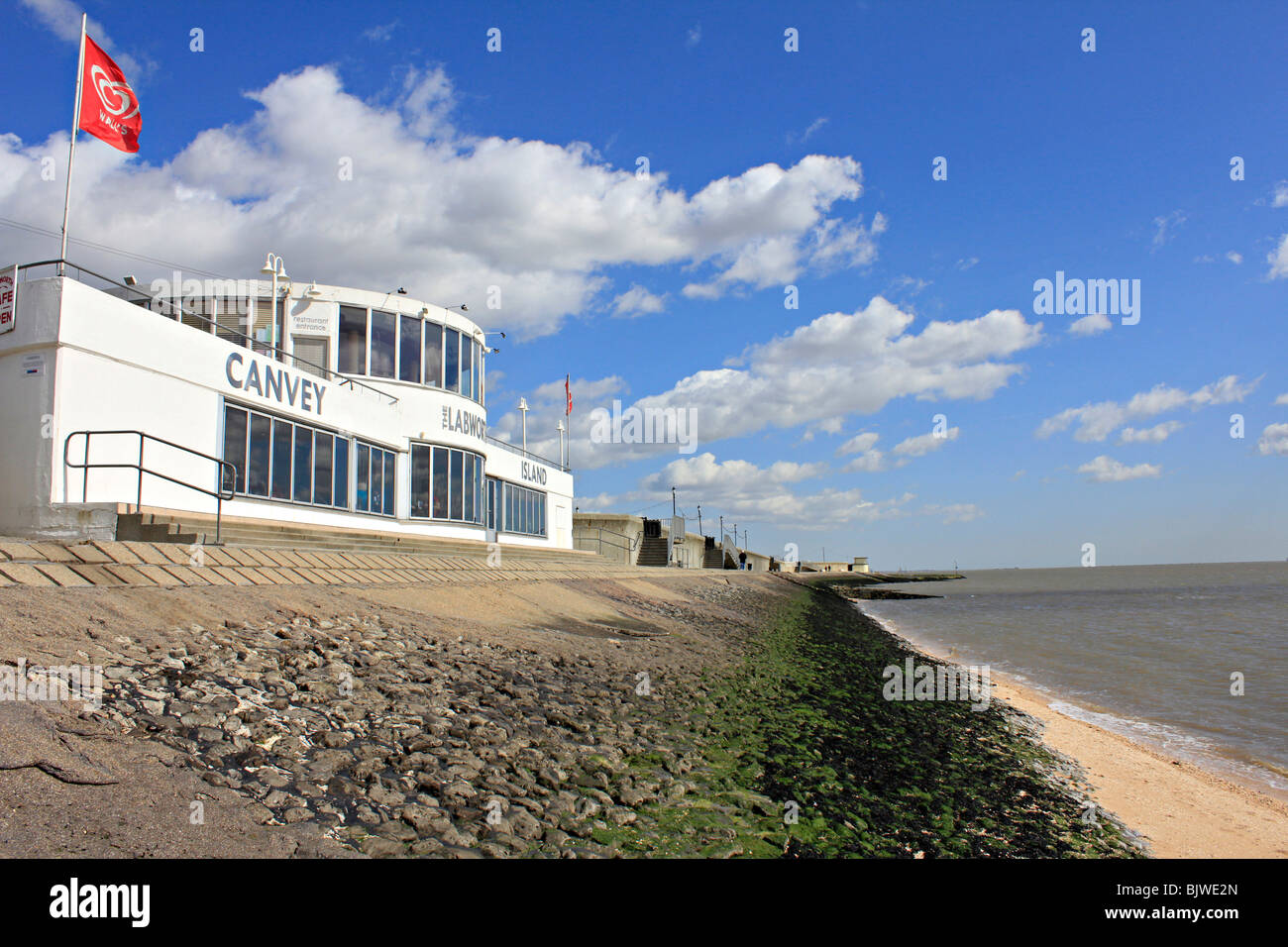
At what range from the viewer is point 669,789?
6059 mm

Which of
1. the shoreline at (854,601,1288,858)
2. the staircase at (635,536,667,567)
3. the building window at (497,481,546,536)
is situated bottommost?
the shoreline at (854,601,1288,858)

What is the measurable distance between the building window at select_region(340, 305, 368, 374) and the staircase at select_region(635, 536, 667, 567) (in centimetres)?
3293

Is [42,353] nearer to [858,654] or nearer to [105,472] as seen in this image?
[105,472]

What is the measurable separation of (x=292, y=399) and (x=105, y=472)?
5766 millimetres

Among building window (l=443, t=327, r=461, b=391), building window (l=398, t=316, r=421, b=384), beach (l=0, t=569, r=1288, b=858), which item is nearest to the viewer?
beach (l=0, t=569, r=1288, b=858)

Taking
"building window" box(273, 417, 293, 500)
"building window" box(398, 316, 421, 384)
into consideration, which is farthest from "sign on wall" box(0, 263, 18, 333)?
"building window" box(398, 316, 421, 384)

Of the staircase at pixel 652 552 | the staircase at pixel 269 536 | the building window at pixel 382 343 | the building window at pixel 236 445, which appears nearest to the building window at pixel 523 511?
the staircase at pixel 269 536

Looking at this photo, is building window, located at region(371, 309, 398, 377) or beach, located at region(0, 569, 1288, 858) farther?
building window, located at region(371, 309, 398, 377)

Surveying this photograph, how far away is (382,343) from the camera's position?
24.0m

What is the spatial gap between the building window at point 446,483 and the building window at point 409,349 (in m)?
2.22

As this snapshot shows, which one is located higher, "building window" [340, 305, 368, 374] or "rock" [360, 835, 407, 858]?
"building window" [340, 305, 368, 374]

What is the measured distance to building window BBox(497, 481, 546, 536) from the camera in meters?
31.8

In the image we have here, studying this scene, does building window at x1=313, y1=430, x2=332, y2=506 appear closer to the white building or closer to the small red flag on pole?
the white building
